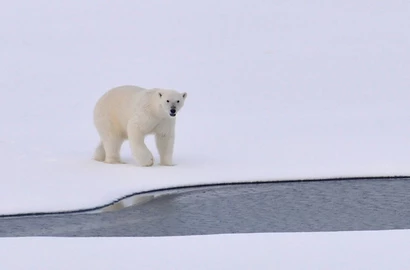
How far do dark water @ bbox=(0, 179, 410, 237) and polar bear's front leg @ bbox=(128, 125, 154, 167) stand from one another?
76 centimetres

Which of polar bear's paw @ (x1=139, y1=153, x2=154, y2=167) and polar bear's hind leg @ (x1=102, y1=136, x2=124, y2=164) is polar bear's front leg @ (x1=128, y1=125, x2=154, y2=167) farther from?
polar bear's hind leg @ (x1=102, y1=136, x2=124, y2=164)

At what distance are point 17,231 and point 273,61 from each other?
931 centimetres

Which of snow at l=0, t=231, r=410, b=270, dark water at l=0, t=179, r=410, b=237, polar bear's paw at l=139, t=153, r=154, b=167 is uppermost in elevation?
polar bear's paw at l=139, t=153, r=154, b=167

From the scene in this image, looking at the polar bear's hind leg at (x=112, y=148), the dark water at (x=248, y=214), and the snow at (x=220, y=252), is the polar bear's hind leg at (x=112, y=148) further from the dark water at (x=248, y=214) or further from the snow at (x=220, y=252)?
the snow at (x=220, y=252)

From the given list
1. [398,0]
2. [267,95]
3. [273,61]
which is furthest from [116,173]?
[398,0]

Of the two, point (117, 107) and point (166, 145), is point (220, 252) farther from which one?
point (117, 107)

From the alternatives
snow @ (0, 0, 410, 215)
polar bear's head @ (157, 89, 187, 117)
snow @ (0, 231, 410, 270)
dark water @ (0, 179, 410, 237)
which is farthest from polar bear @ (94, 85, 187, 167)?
snow @ (0, 231, 410, 270)

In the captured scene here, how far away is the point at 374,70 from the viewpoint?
14.2 metres

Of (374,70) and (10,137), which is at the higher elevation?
(374,70)

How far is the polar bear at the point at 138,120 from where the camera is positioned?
7895mm

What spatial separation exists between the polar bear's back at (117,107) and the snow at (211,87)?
0.39 m

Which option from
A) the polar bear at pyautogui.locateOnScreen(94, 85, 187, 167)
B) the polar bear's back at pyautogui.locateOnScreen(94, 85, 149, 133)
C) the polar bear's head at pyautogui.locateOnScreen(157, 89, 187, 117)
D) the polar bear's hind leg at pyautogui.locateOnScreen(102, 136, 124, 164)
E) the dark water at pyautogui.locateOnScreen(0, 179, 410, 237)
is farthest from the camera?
the polar bear's hind leg at pyautogui.locateOnScreen(102, 136, 124, 164)

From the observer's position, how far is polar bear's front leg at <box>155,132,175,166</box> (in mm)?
8086

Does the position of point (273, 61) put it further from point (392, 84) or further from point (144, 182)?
point (144, 182)
